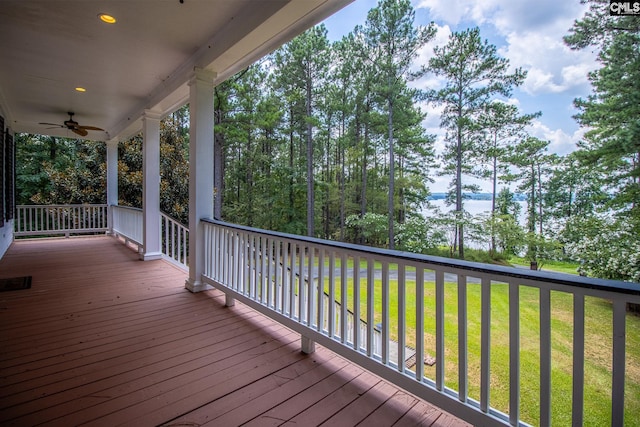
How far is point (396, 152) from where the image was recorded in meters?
11.9

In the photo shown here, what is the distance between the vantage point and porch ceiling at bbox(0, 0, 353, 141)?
99.5 inches

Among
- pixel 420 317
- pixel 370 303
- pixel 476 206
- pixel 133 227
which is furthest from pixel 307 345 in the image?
pixel 476 206

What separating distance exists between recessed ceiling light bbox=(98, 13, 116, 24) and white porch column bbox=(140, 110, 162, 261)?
2.46 metres

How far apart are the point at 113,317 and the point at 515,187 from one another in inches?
494

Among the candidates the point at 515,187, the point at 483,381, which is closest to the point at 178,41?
the point at 483,381

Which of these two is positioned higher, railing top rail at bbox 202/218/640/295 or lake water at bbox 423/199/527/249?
lake water at bbox 423/199/527/249

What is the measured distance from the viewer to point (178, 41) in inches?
125

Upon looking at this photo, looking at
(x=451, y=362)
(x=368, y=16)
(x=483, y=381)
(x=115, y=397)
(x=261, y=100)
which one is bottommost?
(x=451, y=362)

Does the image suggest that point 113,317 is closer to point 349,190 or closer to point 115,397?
point 115,397

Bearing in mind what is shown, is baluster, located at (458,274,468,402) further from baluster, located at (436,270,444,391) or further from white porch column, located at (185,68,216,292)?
white porch column, located at (185,68,216,292)

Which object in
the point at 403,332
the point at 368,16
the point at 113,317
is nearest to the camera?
the point at 403,332

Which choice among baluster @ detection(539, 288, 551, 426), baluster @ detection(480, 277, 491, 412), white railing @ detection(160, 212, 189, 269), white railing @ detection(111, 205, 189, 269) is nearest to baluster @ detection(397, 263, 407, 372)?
baluster @ detection(480, 277, 491, 412)

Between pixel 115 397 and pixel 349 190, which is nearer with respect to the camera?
pixel 115 397

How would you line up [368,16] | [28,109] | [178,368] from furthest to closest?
[368,16] → [28,109] → [178,368]
